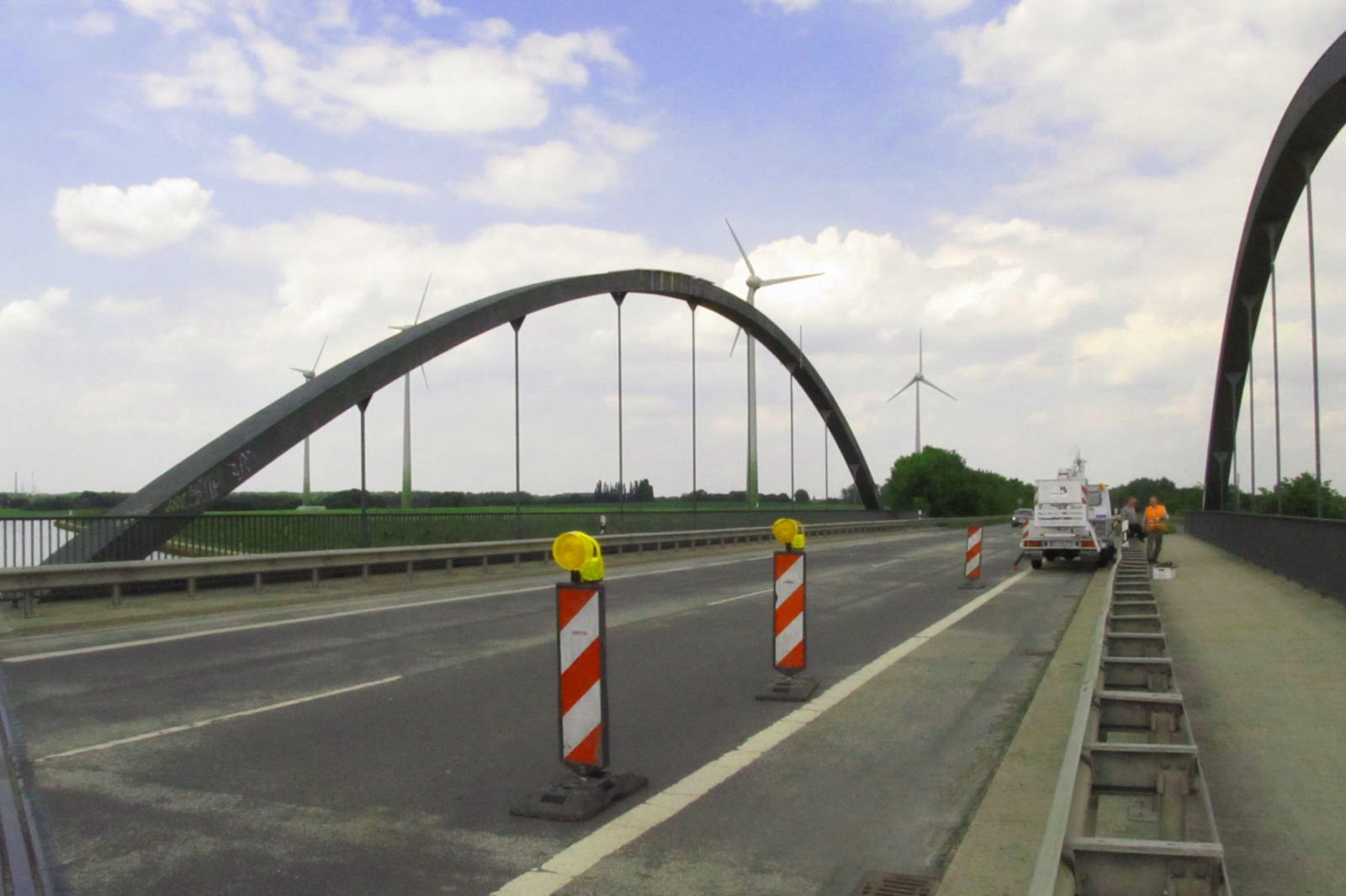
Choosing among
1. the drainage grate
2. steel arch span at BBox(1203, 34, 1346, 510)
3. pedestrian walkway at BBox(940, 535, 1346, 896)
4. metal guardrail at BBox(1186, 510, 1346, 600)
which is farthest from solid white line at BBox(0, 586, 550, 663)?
steel arch span at BBox(1203, 34, 1346, 510)

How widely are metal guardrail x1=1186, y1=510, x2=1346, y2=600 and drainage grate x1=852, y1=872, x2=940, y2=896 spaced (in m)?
13.4

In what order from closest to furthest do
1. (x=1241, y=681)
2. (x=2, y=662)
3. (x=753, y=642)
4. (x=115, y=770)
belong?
(x=115, y=770), (x=1241, y=681), (x=2, y=662), (x=753, y=642)

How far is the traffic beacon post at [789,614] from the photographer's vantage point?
31.2 feet

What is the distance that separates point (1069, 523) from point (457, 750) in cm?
2195

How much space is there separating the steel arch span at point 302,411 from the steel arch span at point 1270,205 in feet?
61.9

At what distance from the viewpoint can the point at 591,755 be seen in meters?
6.09

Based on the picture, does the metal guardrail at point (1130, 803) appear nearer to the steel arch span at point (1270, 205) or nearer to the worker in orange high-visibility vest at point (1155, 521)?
the worker in orange high-visibility vest at point (1155, 521)

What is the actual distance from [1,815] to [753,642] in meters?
8.76

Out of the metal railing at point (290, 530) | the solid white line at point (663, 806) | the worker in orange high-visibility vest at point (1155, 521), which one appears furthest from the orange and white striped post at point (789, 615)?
the worker in orange high-visibility vest at point (1155, 521)

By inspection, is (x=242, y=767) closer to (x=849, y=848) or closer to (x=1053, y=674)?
(x=849, y=848)

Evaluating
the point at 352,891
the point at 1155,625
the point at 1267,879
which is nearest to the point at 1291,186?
the point at 1155,625

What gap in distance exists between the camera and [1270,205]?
32094 mm

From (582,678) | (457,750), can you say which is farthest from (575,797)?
(457,750)

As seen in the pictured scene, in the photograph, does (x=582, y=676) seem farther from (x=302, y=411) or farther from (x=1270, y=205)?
(x=1270, y=205)
